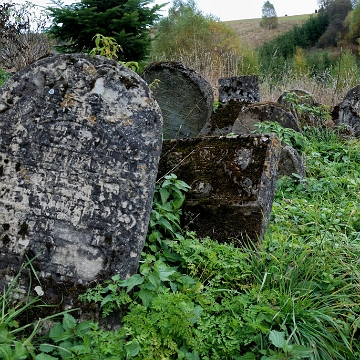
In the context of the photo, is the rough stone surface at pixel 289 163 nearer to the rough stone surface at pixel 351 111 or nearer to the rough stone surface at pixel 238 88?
the rough stone surface at pixel 238 88

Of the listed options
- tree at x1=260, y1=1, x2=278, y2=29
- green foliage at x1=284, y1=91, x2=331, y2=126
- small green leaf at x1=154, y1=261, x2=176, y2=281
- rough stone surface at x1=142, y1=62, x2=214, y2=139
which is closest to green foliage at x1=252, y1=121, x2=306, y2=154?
rough stone surface at x1=142, y1=62, x2=214, y2=139

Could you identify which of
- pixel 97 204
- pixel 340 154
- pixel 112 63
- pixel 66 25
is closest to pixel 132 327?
pixel 97 204

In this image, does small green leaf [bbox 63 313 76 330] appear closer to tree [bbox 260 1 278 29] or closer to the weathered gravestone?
the weathered gravestone

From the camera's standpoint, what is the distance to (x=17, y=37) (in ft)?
37.9

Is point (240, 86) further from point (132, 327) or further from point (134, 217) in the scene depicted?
point (132, 327)

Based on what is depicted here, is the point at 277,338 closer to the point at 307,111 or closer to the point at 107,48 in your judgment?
the point at 107,48

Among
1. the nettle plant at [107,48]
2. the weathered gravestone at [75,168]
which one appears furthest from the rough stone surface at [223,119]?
the weathered gravestone at [75,168]

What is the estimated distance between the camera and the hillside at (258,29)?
37241mm

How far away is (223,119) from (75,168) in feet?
14.0

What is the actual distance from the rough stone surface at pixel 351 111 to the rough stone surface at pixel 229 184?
5.13 meters

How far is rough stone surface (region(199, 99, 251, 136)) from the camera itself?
21.4 feet

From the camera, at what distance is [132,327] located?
2.31 meters

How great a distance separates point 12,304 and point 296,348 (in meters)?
1.56

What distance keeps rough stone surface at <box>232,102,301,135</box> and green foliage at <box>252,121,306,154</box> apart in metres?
0.22
